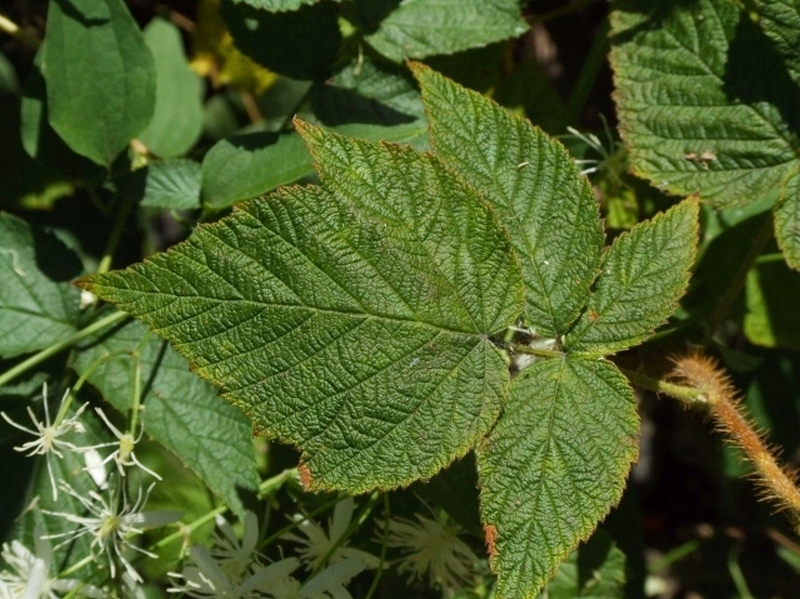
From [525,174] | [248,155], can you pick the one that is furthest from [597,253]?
[248,155]

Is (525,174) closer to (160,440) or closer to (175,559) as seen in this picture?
(160,440)

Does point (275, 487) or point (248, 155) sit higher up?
point (248, 155)

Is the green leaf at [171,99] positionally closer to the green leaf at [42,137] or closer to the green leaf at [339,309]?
the green leaf at [42,137]

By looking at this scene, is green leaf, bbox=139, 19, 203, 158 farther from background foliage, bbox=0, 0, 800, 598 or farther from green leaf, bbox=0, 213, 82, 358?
green leaf, bbox=0, 213, 82, 358

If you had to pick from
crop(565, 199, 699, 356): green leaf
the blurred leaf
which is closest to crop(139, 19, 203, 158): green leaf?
the blurred leaf

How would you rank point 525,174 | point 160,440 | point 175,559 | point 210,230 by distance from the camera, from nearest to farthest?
1. point 210,230
2. point 525,174
3. point 160,440
4. point 175,559

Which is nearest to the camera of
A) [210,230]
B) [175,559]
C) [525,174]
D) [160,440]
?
[210,230]
